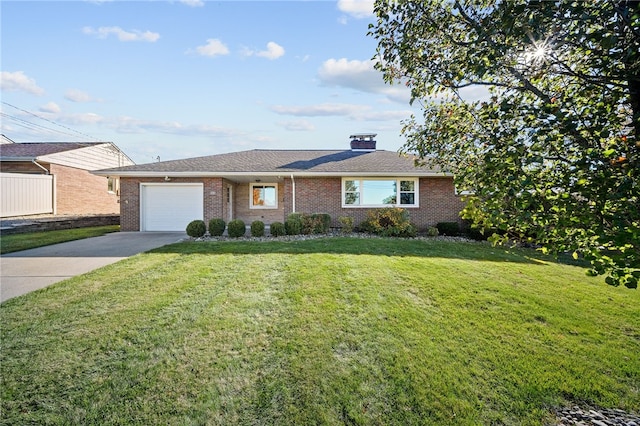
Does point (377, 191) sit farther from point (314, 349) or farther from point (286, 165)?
point (314, 349)

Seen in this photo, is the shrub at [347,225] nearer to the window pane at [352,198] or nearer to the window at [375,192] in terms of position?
the window at [375,192]

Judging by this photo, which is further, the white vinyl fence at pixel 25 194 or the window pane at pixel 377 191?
the white vinyl fence at pixel 25 194

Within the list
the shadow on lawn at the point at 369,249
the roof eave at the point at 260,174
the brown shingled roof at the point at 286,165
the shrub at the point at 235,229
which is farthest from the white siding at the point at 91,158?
the shadow on lawn at the point at 369,249

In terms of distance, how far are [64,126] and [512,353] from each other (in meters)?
34.5

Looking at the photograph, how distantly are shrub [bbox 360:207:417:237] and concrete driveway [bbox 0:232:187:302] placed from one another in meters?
7.71

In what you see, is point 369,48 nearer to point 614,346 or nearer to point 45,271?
point 614,346

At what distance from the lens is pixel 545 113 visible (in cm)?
213

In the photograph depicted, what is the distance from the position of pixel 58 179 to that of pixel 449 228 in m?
21.2

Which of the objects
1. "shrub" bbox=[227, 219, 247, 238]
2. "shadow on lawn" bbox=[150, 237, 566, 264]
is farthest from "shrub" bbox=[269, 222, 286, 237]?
"shadow on lawn" bbox=[150, 237, 566, 264]

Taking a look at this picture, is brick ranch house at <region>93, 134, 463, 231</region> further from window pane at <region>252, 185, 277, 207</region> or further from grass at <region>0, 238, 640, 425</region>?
grass at <region>0, 238, 640, 425</region>

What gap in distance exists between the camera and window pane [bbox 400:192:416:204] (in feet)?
45.8

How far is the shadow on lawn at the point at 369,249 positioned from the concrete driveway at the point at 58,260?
4.09 ft

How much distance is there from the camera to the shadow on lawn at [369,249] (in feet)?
27.4

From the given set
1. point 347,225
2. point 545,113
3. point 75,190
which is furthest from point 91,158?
point 545,113
